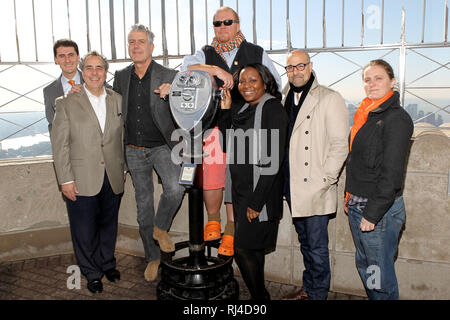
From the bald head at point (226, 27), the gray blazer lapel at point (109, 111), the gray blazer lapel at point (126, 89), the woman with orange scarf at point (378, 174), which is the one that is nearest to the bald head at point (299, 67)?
the woman with orange scarf at point (378, 174)

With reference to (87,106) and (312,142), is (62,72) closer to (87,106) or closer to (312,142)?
(87,106)

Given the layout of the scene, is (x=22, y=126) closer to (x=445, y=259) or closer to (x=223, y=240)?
(x=223, y=240)

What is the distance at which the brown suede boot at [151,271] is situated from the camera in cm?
323

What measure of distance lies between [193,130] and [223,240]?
918 mm

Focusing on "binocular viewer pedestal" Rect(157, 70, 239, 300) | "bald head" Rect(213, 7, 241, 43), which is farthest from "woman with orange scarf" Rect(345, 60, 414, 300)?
"bald head" Rect(213, 7, 241, 43)

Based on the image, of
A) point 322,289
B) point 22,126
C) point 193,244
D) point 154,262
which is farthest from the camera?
point 22,126

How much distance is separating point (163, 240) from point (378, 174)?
1522 millimetres

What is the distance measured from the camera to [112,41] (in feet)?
19.1

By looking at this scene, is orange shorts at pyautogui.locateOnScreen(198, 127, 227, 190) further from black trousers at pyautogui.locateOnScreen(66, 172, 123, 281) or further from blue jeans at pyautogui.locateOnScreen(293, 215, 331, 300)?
black trousers at pyautogui.locateOnScreen(66, 172, 123, 281)

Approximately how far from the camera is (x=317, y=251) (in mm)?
2582

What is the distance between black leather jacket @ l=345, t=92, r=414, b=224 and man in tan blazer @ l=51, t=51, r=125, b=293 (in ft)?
5.78

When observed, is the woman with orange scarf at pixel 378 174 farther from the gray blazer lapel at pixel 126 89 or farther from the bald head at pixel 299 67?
the gray blazer lapel at pixel 126 89

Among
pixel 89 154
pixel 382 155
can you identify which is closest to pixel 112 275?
pixel 89 154

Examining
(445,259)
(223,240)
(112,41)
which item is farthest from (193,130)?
(112,41)
